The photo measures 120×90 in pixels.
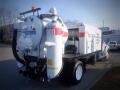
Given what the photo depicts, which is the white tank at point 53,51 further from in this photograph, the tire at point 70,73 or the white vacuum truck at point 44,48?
the tire at point 70,73

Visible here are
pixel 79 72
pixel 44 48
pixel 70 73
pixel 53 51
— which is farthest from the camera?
pixel 79 72

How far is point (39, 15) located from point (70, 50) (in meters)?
2.29

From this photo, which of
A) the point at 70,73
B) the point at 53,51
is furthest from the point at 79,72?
the point at 53,51

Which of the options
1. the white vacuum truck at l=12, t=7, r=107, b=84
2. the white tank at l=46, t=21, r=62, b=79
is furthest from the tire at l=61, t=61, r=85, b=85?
the white tank at l=46, t=21, r=62, b=79

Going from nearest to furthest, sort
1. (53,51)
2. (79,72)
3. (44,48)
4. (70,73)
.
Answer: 1. (53,51)
2. (44,48)
3. (70,73)
4. (79,72)

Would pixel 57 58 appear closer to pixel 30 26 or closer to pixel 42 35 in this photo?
pixel 42 35

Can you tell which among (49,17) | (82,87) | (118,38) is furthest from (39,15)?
(118,38)

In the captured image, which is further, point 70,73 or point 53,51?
point 70,73

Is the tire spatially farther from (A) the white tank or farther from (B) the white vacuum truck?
(A) the white tank

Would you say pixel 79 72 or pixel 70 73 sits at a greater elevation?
pixel 70 73

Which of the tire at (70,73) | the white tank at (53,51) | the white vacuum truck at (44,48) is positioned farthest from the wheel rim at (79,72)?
the white tank at (53,51)

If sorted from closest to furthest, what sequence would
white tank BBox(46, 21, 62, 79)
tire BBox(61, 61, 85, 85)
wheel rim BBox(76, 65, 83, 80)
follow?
white tank BBox(46, 21, 62, 79) < tire BBox(61, 61, 85, 85) < wheel rim BBox(76, 65, 83, 80)

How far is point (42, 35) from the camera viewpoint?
13.4ft

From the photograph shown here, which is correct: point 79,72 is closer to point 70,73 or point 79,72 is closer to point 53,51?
point 70,73
